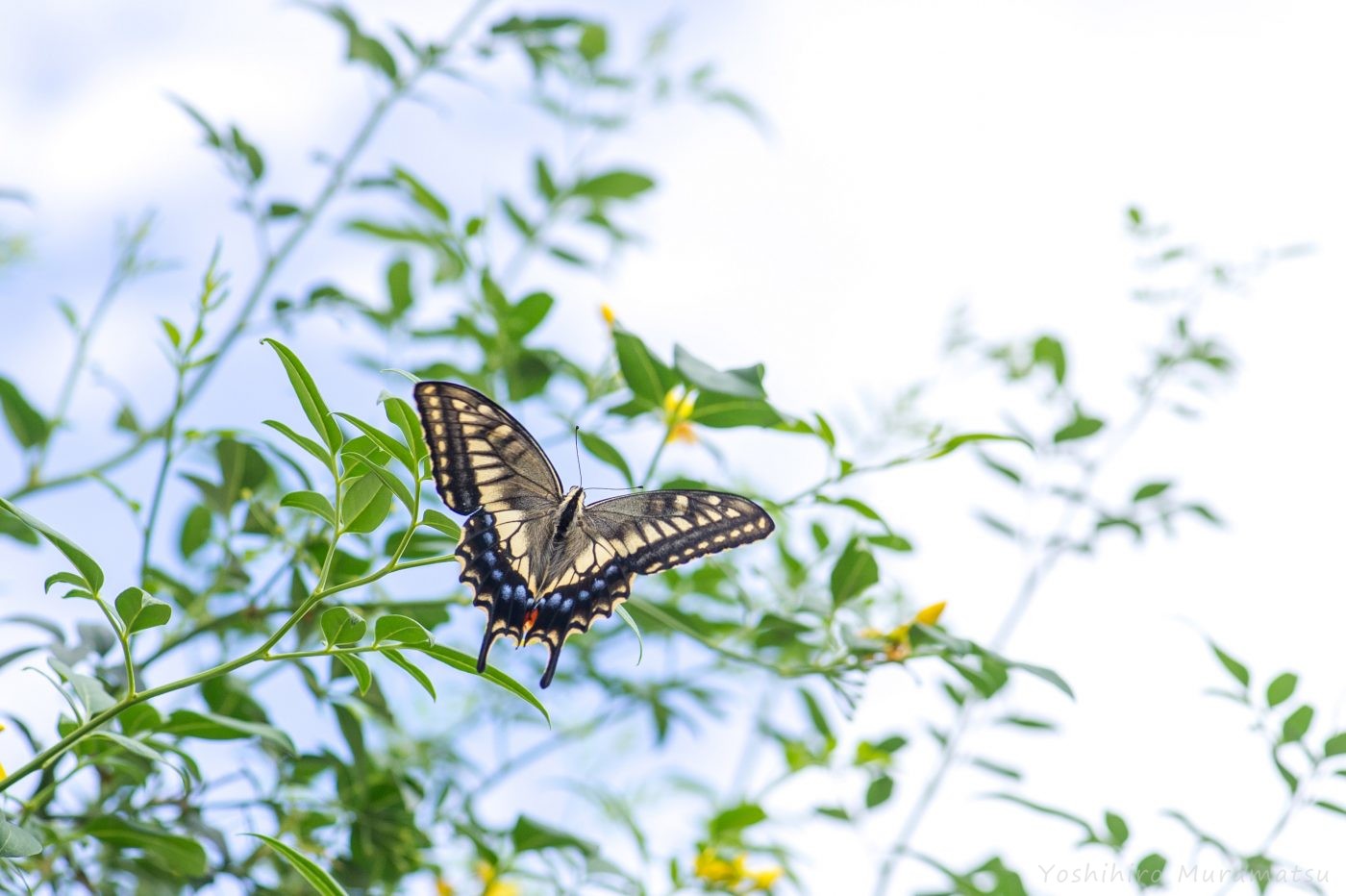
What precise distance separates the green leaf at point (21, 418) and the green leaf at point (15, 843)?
2.32 ft

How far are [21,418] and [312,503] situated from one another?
704 mm

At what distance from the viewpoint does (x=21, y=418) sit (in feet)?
4.10

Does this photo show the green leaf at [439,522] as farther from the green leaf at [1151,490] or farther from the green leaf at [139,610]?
the green leaf at [1151,490]

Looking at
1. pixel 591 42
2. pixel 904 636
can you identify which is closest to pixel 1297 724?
pixel 904 636

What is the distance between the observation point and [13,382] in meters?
1.24

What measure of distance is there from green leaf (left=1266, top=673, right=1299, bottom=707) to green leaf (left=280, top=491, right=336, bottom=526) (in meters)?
1.02

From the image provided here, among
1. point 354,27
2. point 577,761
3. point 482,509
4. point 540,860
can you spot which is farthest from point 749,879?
point 354,27

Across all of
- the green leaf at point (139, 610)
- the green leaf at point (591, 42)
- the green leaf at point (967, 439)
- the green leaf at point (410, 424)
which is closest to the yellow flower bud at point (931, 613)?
the green leaf at point (967, 439)

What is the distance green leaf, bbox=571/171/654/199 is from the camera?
168 centimetres

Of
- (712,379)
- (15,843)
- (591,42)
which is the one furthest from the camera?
(591,42)

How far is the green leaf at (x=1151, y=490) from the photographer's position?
155 cm

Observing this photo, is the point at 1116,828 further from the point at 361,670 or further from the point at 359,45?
the point at 359,45

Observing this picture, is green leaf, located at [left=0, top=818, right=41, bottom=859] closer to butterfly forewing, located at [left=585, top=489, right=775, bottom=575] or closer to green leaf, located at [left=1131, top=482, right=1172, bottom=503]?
butterfly forewing, located at [left=585, top=489, right=775, bottom=575]

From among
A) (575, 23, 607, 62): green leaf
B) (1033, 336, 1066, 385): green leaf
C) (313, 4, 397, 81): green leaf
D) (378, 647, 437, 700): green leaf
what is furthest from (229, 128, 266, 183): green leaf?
(1033, 336, 1066, 385): green leaf
